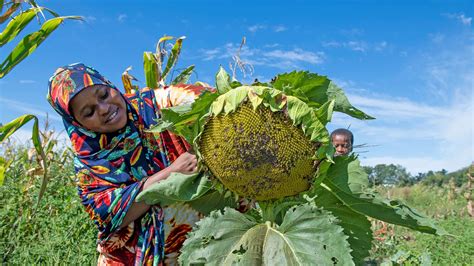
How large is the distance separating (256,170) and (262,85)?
16 cm

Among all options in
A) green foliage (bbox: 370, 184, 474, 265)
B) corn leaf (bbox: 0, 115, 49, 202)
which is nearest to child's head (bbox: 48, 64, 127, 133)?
corn leaf (bbox: 0, 115, 49, 202)

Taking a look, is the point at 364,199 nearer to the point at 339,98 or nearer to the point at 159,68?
the point at 339,98

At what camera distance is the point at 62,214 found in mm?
4109

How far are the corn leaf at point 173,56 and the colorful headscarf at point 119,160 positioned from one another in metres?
1.61

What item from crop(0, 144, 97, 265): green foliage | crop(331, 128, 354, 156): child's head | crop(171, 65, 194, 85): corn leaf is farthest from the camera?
crop(0, 144, 97, 265): green foliage

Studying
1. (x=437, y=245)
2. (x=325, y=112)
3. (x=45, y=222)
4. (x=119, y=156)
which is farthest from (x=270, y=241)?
(x=437, y=245)

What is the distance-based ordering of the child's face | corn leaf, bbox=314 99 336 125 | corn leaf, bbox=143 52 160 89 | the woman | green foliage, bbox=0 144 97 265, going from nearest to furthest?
1. corn leaf, bbox=314 99 336 125
2. the child's face
3. the woman
4. corn leaf, bbox=143 52 160 89
5. green foliage, bbox=0 144 97 265

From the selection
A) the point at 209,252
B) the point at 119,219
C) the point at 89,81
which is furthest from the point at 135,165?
the point at 209,252

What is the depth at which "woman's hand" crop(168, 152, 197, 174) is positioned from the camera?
4.18ft

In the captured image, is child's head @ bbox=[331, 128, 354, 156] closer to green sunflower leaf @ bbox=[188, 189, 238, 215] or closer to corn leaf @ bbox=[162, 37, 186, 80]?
green sunflower leaf @ bbox=[188, 189, 238, 215]

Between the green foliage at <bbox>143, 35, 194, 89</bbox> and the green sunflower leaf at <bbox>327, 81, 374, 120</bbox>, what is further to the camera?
the green foliage at <bbox>143, 35, 194, 89</bbox>

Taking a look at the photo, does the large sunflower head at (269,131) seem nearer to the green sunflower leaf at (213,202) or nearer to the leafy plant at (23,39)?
the green sunflower leaf at (213,202)

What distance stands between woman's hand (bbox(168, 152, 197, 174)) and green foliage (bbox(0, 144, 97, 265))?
233 centimetres

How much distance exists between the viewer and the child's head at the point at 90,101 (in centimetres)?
161
